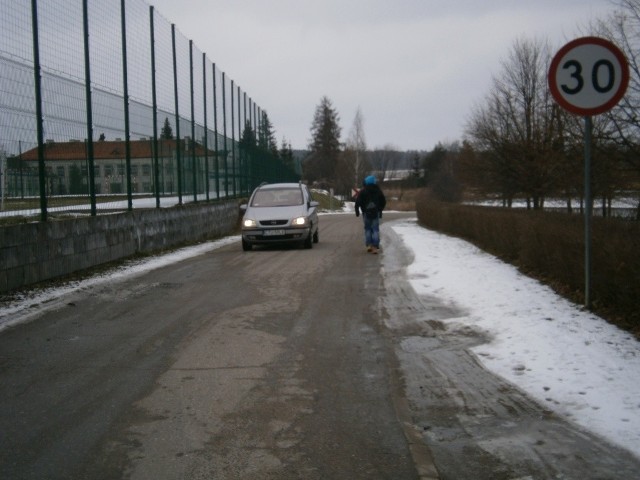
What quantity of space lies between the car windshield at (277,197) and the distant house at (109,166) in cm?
265

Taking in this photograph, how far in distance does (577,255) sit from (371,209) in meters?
7.84

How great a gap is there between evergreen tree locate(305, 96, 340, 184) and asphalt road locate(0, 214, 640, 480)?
8848 cm

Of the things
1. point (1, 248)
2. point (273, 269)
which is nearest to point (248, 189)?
point (273, 269)

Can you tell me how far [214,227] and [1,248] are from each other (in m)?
14.0

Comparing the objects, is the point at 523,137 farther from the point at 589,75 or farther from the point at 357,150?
the point at 357,150

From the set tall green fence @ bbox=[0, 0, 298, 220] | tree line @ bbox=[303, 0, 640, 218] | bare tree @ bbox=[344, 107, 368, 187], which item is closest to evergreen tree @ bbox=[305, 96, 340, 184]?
bare tree @ bbox=[344, 107, 368, 187]

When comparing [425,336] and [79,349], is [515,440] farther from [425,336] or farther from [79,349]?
[79,349]

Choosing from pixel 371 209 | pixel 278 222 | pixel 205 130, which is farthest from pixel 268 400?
pixel 205 130

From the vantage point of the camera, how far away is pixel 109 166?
47.2 feet

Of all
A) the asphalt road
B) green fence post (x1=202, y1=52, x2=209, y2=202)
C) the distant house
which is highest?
green fence post (x1=202, y1=52, x2=209, y2=202)

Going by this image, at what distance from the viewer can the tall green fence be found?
10.6 metres

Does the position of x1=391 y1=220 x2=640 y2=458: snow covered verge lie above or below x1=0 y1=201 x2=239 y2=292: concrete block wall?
below

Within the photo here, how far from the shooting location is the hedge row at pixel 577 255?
252 inches

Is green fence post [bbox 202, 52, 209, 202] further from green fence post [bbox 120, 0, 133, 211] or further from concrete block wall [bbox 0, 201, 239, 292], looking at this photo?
green fence post [bbox 120, 0, 133, 211]
